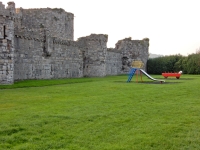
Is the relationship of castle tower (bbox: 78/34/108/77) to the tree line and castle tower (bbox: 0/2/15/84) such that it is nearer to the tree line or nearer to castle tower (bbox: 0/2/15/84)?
→ castle tower (bbox: 0/2/15/84)

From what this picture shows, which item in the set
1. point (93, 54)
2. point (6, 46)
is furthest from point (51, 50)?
point (6, 46)

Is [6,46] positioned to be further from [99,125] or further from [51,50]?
[99,125]

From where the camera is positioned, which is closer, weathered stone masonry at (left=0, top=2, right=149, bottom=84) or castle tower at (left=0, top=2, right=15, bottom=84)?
castle tower at (left=0, top=2, right=15, bottom=84)

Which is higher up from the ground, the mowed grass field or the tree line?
the tree line

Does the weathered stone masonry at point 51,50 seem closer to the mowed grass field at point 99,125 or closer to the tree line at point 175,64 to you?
the tree line at point 175,64

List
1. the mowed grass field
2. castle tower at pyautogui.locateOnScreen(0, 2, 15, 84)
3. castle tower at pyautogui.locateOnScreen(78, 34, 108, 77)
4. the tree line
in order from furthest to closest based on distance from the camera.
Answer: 1. the tree line
2. castle tower at pyautogui.locateOnScreen(78, 34, 108, 77)
3. castle tower at pyautogui.locateOnScreen(0, 2, 15, 84)
4. the mowed grass field

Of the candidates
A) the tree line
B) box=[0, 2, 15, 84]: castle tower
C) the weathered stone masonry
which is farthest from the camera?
the tree line

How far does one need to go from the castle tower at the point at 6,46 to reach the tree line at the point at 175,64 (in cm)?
2901

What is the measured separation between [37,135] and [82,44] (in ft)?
76.2

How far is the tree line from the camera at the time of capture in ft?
134

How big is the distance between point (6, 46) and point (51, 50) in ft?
22.8

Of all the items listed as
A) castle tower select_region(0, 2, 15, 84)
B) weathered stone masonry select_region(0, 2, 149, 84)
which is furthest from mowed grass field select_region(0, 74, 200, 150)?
weathered stone masonry select_region(0, 2, 149, 84)

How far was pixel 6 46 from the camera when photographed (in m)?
17.5


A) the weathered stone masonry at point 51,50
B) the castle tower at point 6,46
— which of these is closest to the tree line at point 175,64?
the weathered stone masonry at point 51,50
